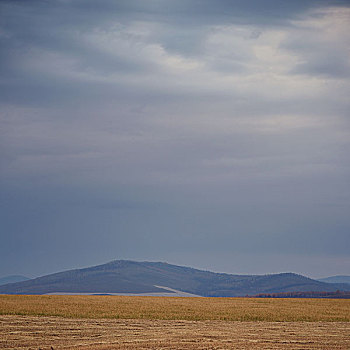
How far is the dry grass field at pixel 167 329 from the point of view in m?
28.4

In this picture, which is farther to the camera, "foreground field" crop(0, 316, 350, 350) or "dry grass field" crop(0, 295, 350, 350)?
"dry grass field" crop(0, 295, 350, 350)

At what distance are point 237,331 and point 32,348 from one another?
45.7ft

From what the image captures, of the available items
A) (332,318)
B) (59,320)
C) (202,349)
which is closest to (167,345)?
(202,349)

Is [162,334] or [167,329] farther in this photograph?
[167,329]

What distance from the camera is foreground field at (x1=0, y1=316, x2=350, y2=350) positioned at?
91.6 ft

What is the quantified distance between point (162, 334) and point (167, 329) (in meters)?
2.64

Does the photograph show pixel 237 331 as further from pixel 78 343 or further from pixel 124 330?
pixel 78 343

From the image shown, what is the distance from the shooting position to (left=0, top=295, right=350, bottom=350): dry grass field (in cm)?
2838

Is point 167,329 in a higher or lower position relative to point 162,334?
higher

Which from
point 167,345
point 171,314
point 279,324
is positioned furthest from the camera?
point 171,314

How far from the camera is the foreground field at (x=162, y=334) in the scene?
1100 inches

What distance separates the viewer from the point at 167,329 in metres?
34.9

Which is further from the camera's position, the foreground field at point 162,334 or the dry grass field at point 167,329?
the dry grass field at point 167,329

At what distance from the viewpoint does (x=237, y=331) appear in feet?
114
